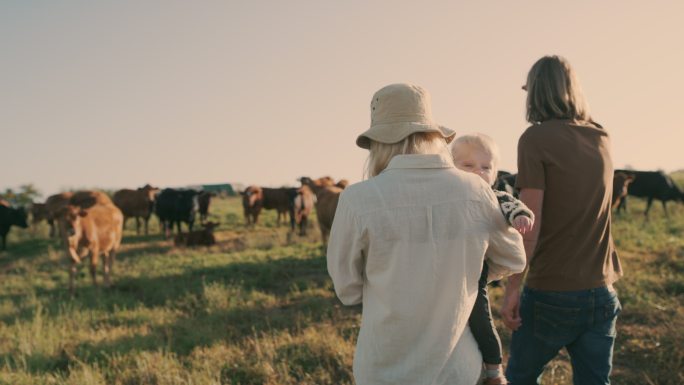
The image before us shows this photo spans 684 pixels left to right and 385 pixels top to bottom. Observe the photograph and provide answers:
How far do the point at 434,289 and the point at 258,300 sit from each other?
768 cm

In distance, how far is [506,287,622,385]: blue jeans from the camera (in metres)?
2.92

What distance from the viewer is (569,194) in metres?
2.92

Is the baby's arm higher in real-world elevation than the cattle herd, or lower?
higher

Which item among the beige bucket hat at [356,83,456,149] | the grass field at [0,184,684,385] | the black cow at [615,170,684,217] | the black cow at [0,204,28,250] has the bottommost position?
the grass field at [0,184,684,385]

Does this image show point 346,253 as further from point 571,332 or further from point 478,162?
point 571,332

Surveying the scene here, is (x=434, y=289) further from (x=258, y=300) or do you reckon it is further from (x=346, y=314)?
(x=258, y=300)

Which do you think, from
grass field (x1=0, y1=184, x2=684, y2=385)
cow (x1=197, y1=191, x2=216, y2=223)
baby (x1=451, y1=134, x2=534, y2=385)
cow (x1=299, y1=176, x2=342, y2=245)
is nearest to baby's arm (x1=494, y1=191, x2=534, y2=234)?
baby (x1=451, y1=134, x2=534, y2=385)

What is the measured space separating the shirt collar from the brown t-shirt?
1.02 m

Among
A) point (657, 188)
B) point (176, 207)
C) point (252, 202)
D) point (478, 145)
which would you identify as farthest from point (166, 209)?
point (657, 188)

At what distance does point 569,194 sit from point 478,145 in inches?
22.8

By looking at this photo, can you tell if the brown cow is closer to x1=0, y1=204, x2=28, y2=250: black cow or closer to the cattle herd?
the cattle herd

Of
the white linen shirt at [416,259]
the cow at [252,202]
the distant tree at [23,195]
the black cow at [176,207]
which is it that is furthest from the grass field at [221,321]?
the distant tree at [23,195]

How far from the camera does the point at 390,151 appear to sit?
2232mm

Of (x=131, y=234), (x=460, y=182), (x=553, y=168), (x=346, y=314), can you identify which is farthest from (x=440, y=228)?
(x=131, y=234)
